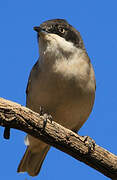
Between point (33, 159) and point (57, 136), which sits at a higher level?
point (33, 159)

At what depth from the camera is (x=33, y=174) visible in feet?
31.4

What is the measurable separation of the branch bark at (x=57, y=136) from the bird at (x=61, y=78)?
1.30 metres

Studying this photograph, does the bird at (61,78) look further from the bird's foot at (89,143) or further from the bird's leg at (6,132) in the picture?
the bird's leg at (6,132)

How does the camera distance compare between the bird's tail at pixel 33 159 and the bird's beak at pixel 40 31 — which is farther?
the bird's tail at pixel 33 159

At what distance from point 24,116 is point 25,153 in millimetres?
3564

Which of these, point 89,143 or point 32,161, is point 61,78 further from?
point 32,161

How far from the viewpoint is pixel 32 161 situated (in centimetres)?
964

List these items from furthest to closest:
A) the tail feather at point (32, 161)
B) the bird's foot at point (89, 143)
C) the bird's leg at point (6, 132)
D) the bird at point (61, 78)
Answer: the tail feather at point (32, 161), the bird at point (61, 78), the bird's foot at point (89, 143), the bird's leg at point (6, 132)

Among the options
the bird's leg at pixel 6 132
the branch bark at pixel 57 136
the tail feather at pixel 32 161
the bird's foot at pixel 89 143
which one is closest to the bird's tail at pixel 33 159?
the tail feather at pixel 32 161

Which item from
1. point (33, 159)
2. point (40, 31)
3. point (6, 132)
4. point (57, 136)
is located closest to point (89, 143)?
point (57, 136)

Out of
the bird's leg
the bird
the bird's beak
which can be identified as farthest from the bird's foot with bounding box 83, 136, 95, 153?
the bird's beak

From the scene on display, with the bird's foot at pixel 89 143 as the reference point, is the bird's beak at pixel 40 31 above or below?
above

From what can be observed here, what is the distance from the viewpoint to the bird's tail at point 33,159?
373 inches

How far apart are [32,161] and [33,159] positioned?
0.18 feet
